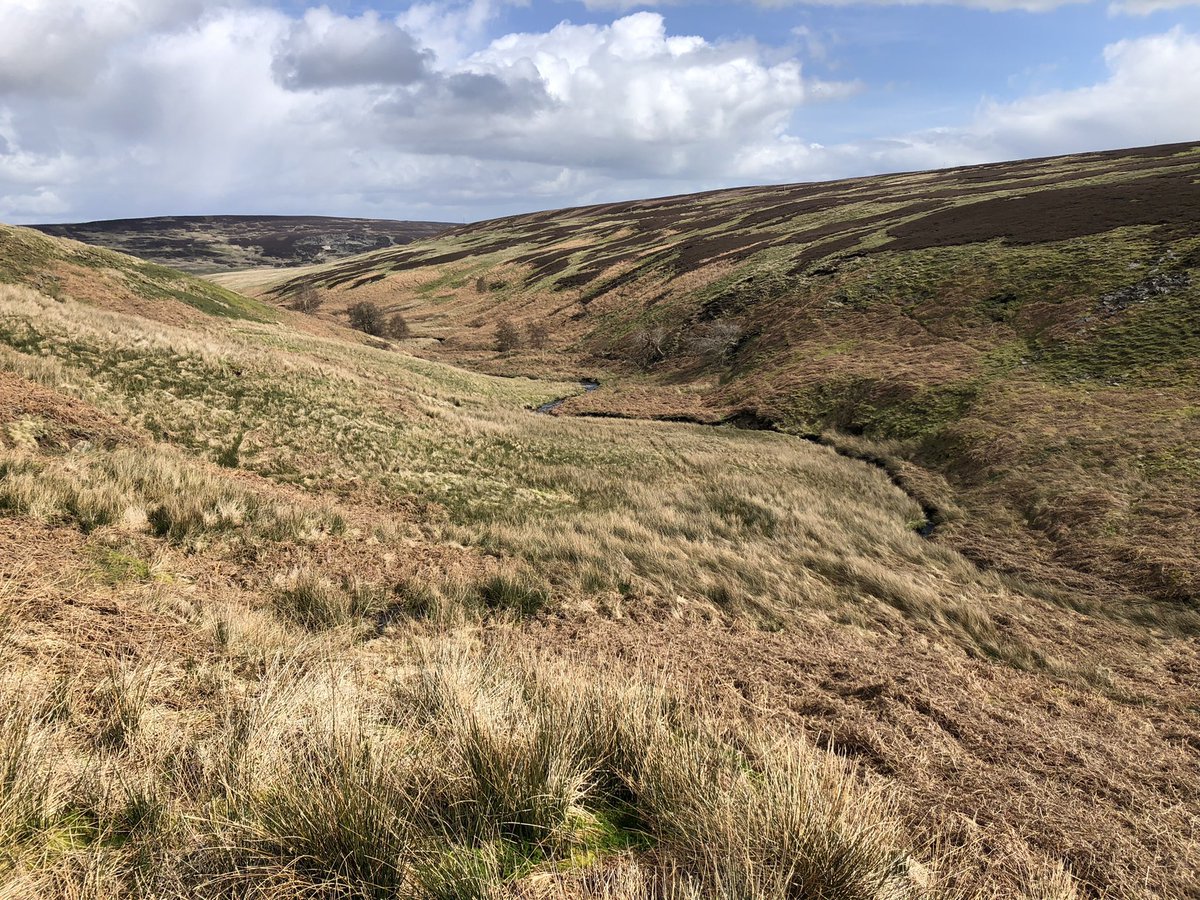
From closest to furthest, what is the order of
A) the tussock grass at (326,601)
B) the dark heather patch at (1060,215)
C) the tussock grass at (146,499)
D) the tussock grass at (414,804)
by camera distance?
the tussock grass at (414,804) → the tussock grass at (326,601) → the tussock grass at (146,499) → the dark heather patch at (1060,215)

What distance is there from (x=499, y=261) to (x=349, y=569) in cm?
8926

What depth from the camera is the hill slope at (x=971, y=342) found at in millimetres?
15836

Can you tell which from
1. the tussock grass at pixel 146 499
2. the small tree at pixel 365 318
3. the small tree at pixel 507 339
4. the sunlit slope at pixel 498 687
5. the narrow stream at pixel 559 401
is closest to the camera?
the sunlit slope at pixel 498 687

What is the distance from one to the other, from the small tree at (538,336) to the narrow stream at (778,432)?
45.5 feet

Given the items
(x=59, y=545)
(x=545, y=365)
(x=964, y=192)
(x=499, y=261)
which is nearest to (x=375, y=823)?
(x=59, y=545)

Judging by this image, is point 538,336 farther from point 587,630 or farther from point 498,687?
point 498,687

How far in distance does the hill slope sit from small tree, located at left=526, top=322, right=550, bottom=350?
107 centimetres

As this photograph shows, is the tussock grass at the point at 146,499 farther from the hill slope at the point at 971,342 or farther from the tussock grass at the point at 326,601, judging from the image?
the hill slope at the point at 971,342

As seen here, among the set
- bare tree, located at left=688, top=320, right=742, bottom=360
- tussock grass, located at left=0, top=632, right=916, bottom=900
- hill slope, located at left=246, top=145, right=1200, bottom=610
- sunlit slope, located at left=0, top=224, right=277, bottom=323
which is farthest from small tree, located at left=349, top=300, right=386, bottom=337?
tussock grass, located at left=0, top=632, right=916, bottom=900

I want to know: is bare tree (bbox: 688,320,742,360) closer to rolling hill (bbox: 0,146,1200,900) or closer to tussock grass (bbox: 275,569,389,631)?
rolling hill (bbox: 0,146,1200,900)

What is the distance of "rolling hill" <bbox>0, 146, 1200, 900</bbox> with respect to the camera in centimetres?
276

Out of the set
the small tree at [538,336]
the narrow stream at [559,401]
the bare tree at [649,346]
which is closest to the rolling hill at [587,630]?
the narrow stream at [559,401]

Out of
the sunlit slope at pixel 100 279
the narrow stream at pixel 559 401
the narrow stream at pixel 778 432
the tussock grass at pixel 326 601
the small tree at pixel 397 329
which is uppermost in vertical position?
the sunlit slope at pixel 100 279

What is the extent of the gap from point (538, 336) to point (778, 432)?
1375 inches
